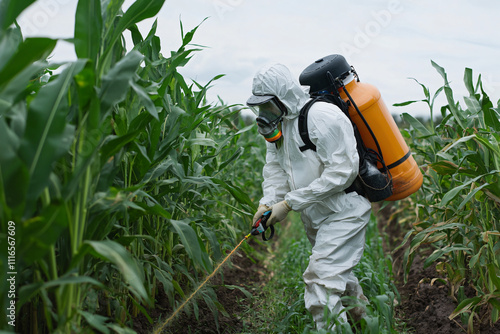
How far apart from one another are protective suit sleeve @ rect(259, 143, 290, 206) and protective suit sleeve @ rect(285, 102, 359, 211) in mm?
468

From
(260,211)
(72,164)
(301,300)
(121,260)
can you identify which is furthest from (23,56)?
(301,300)

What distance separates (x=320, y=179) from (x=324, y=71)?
0.75m

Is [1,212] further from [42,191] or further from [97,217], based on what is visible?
[97,217]

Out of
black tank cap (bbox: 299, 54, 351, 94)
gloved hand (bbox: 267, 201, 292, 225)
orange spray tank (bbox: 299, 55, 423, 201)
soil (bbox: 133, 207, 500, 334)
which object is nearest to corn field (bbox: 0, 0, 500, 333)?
soil (bbox: 133, 207, 500, 334)

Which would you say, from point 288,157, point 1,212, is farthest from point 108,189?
point 288,157

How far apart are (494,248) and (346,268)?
0.97 metres

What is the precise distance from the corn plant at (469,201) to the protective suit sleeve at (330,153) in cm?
60

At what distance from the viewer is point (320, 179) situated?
302 centimetres

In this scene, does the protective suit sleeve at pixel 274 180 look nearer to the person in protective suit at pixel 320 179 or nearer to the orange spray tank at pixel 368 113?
the person in protective suit at pixel 320 179

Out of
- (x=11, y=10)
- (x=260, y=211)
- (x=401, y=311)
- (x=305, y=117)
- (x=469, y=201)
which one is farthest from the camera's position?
(x=401, y=311)

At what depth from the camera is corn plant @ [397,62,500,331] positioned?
9.83 ft

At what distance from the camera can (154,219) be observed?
3252mm

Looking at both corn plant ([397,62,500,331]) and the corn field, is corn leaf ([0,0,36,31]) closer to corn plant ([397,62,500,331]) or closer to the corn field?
the corn field

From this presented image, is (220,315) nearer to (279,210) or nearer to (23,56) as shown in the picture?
(279,210)
